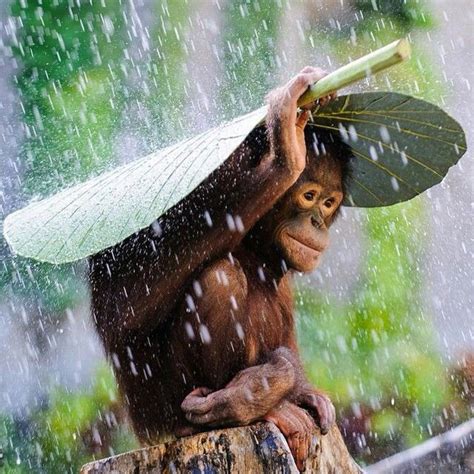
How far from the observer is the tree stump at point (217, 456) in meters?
2.15

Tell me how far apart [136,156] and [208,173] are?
3.35 metres

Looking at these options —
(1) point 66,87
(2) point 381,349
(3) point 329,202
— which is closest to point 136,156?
(1) point 66,87

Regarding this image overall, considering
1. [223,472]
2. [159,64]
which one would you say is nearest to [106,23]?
[159,64]

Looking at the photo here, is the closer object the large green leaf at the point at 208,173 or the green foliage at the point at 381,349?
the large green leaf at the point at 208,173

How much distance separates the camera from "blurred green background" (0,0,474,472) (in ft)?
18.1

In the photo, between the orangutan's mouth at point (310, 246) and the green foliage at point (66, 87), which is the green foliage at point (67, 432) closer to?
the green foliage at point (66, 87)

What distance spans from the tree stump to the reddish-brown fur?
0.47 feet

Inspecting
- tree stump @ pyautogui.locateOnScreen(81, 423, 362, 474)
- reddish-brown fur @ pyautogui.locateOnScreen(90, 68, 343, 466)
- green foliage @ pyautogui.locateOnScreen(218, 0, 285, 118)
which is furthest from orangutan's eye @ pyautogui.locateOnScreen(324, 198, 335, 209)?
green foliage @ pyautogui.locateOnScreen(218, 0, 285, 118)

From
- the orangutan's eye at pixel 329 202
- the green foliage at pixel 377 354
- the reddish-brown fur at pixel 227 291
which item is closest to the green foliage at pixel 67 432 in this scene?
the green foliage at pixel 377 354

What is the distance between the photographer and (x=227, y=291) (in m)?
2.49

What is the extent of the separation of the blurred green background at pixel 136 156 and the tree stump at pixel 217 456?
2.97 meters

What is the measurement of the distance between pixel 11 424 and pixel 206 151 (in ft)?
13.1

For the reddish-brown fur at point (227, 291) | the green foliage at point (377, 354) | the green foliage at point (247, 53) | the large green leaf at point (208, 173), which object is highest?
the green foliage at point (247, 53)

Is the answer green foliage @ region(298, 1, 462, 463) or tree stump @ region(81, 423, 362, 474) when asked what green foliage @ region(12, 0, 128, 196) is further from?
tree stump @ region(81, 423, 362, 474)
